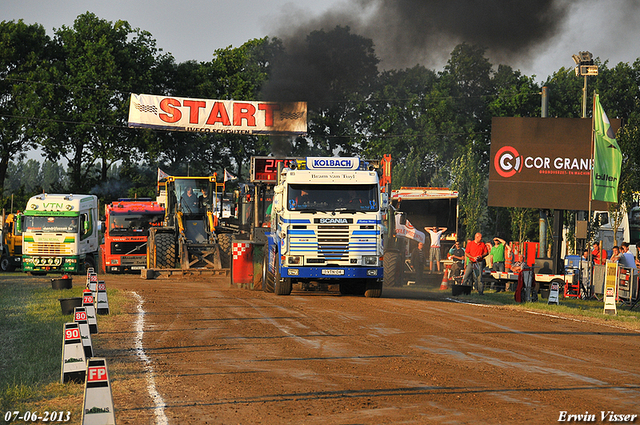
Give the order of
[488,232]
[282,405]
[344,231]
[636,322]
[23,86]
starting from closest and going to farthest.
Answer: [282,405] → [636,322] → [344,231] → [23,86] → [488,232]

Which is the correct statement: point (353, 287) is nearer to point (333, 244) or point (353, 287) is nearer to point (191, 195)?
point (333, 244)

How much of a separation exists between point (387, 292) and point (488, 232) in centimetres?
4430

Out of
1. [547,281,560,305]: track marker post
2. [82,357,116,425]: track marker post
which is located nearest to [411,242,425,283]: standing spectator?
[547,281,560,305]: track marker post

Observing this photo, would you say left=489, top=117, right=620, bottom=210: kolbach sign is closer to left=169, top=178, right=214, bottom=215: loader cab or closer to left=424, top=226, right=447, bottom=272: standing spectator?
left=424, top=226, right=447, bottom=272: standing spectator

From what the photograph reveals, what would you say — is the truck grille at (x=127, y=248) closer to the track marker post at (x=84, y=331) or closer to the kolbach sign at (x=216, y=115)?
the kolbach sign at (x=216, y=115)

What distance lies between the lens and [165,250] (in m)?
31.2

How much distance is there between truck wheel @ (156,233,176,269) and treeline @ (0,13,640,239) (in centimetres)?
1443

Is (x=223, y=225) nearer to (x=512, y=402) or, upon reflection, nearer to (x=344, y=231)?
(x=344, y=231)

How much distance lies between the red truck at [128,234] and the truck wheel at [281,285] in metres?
16.3

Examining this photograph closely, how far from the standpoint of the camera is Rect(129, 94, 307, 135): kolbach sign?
4016cm

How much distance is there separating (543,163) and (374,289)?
10517mm

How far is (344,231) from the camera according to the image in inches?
784

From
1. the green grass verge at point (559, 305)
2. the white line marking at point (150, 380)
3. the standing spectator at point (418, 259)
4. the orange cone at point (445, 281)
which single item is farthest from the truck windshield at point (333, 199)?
the standing spectator at point (418, 259)

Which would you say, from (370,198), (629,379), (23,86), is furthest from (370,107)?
(629,379)
